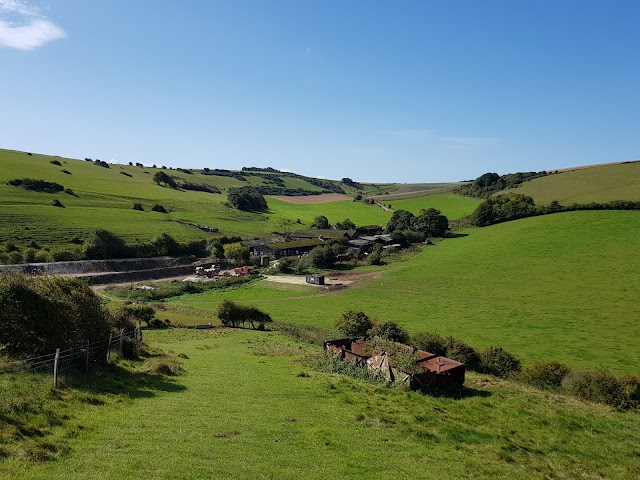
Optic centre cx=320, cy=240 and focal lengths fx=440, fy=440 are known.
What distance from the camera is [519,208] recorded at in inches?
3974

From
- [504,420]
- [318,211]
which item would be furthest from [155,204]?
[504,420]

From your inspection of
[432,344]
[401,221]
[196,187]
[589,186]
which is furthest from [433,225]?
[196,187]

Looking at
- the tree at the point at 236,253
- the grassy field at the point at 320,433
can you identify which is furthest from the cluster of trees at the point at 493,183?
the grassy field at the point at 320,433

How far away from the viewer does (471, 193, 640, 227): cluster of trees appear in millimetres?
88062

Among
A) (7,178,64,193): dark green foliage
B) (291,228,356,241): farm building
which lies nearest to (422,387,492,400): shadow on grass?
(291,228,356,241): farm building

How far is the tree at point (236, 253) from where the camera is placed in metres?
95.9

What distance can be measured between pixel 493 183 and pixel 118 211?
120m

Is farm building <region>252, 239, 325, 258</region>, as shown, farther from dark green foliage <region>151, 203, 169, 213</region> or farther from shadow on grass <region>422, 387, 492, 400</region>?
shadow on grass <region>422, 387, 492, 400</region>

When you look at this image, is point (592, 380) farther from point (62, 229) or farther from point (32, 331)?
point (62, 229)

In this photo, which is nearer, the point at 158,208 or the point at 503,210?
the point at 503,210

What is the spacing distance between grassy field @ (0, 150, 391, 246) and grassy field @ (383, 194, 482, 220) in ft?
35.5

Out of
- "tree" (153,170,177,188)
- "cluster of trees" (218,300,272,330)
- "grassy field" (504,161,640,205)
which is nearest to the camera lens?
"cluster of trees" (218,300,272,330)

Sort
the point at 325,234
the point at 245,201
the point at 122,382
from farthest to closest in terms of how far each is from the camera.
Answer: the point at 245,201, the point at 325,234, the point at 122,382

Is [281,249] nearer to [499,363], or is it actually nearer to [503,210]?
[503,210]
